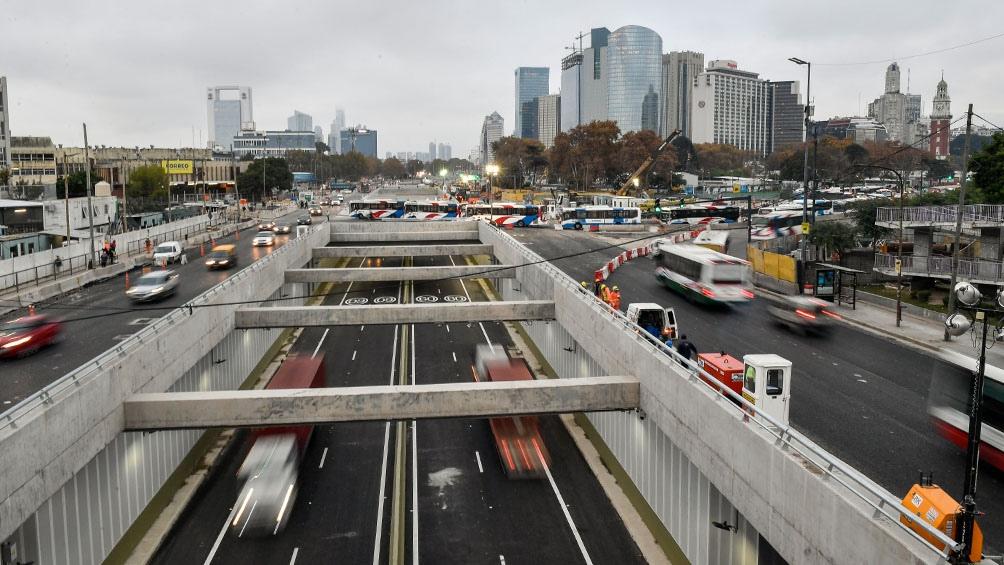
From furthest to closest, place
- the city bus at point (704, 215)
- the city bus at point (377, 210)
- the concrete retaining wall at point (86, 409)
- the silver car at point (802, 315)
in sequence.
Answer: the city bus at point (377, 210) < the city bus at point (704, 215) < the silver car at point (802, 315) < the concrete retaining wall at point (86, 409)

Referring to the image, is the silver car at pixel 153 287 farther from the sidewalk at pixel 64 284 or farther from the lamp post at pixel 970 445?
the lamp post at pixel 970 445

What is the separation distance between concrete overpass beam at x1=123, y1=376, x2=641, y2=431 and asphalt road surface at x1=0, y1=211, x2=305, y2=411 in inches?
331

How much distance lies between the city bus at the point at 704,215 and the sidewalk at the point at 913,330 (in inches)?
2134

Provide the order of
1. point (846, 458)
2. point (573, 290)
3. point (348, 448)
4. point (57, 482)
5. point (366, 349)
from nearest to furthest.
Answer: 1. point (57, 482)
2. point (846, 458)
3. point (348, 448)
4. point (573, 290)
5. point (366, 349)

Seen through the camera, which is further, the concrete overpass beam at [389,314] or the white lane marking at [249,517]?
the concrete overpass beam at [389,314]

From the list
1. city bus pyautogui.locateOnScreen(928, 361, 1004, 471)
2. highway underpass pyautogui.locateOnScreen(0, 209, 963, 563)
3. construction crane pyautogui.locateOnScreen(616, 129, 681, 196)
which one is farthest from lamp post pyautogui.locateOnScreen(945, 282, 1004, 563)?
construction crane pyautogui.locateOnScreen(616, 129, 681, 196)

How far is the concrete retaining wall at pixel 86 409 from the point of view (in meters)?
15.7

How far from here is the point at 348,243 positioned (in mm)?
78375

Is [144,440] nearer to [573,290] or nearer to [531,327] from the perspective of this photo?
[573,290]

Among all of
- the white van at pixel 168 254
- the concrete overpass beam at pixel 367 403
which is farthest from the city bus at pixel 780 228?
the concrete overpass beam at pixel 367 403

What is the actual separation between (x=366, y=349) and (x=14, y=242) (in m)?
39.3

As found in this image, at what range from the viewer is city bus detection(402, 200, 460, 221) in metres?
99.1

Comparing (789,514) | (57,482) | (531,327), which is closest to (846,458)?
(789,514)

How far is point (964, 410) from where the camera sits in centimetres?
2072
